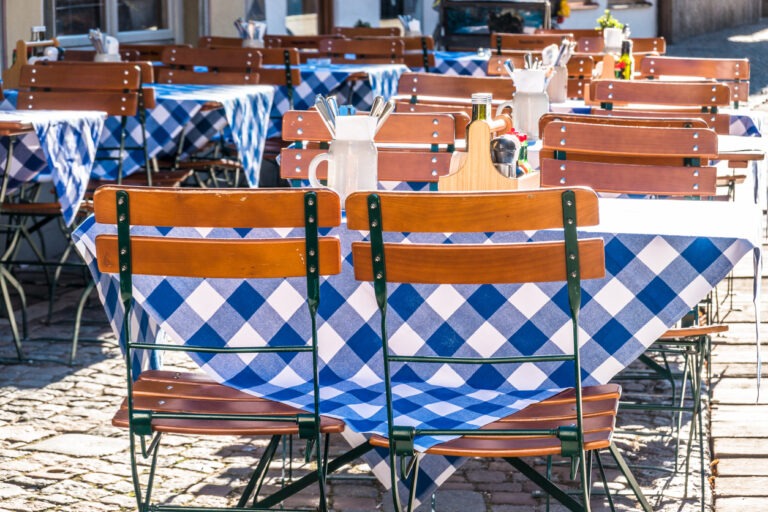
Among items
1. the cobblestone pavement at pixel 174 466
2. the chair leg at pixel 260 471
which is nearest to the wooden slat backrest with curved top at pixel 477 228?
the chair leg at pixel 260 471

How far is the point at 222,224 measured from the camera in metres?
2.89

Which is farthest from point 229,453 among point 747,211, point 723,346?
point 723,346

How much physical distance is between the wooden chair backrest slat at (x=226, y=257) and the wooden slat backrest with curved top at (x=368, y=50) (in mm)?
6640

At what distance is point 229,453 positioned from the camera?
14.6 feet

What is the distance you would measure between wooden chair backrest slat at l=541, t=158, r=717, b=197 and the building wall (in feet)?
69.4

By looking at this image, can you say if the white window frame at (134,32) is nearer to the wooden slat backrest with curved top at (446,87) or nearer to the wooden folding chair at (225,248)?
the wooden slat backrest with curved top at (446,87)

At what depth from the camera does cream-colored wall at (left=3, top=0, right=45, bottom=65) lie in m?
8.55

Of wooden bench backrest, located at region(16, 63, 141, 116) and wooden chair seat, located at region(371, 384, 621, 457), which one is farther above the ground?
wooden bench backrest, located at region(16, 63, 141, 116)

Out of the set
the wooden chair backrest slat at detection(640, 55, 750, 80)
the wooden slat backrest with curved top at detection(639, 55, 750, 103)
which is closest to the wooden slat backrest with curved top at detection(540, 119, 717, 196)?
the wooden slat backrest with curved top at detection(639, 55, 750, 103)

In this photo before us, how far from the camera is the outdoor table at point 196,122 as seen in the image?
22.1 feet

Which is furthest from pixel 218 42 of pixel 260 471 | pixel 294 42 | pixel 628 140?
pixel 260 471

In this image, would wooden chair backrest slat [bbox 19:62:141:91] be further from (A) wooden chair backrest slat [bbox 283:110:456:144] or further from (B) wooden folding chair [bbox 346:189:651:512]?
(B) wooden folding chair [bbox 346:189:651:512]

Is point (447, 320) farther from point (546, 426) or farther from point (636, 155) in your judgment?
point (636, 155)

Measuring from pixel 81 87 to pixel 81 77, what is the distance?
0.05 meters
